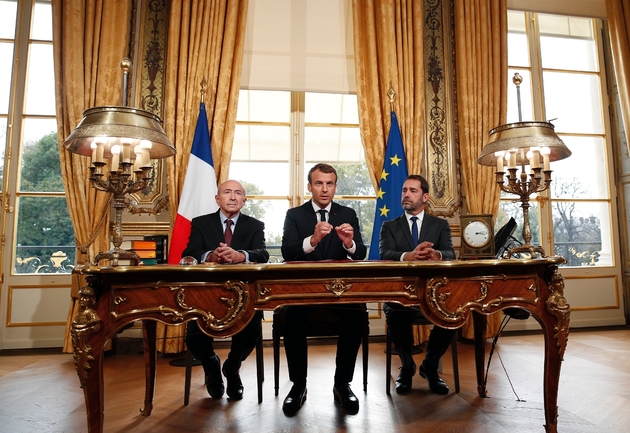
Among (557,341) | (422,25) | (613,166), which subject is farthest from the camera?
(613,166)

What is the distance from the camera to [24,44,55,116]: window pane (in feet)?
12.7

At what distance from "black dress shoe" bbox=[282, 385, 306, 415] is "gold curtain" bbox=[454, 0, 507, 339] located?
2.52 meters

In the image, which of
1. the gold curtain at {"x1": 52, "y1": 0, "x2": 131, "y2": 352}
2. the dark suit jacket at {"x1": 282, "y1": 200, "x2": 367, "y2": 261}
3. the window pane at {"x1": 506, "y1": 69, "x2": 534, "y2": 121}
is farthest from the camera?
the window pane at {"x1": 506, "y1": 69, "x2": 534, "y2": 121}

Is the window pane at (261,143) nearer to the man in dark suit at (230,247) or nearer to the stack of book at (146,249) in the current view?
the stack of book at (146,249)

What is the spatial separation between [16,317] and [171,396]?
86.8 inches

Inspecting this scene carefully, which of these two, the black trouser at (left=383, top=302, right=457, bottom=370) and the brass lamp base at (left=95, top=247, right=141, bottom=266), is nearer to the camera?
the brass lamp base at (left=95, top=247, right=141, bottom=266)

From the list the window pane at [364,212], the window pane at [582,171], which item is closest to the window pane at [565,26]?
the window pane at [582,171]

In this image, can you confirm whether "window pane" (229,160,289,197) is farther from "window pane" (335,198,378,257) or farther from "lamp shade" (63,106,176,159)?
"lamp shade" (63,106,176,159)

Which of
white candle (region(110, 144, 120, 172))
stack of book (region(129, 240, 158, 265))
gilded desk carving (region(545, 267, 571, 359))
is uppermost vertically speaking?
white candle (region(110, 144, 120, 172))

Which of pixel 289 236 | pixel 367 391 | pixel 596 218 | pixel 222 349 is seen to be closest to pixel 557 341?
pixel 367 391

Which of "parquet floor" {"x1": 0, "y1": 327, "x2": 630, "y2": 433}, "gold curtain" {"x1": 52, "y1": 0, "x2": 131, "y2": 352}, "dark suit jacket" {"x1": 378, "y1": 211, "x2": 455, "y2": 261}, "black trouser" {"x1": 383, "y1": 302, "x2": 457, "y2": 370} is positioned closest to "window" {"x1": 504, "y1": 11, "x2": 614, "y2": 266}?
"parquet floor" {"x1": 0, "y1": 327, "x2": 630, "y2": 433}

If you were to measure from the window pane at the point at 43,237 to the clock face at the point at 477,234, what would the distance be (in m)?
3.45

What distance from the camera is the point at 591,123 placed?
186 inches

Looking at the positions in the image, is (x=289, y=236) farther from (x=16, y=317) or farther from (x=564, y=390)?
(x=16, y=317)
